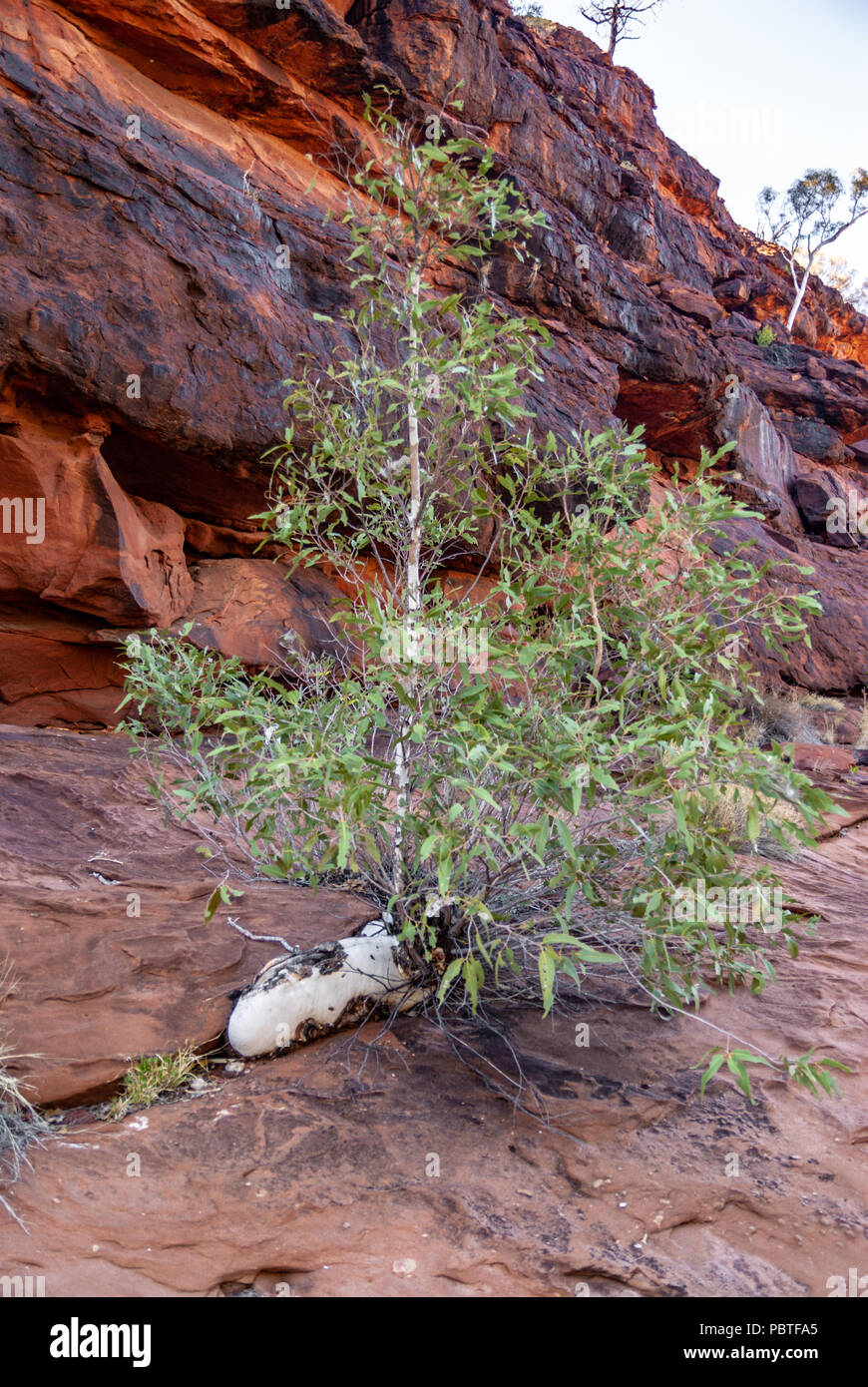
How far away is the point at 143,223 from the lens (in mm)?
6887

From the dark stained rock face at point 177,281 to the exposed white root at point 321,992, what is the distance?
3537 mm

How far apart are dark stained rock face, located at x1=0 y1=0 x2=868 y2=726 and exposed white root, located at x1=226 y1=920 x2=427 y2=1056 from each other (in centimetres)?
354

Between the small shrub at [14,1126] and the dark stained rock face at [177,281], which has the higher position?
the dark stained rock face at [177,281]

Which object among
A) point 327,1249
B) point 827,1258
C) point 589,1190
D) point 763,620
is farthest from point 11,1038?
point 763,620

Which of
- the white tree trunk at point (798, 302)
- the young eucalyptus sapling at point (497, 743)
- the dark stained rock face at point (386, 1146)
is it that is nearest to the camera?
the dark stained rock face at point (386, 1146)

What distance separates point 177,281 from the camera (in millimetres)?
7098

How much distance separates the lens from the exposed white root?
3398 millimetres

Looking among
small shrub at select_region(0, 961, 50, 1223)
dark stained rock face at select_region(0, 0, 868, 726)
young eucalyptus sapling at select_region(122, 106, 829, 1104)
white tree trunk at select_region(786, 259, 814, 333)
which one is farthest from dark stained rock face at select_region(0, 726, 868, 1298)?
white tree trunk at select_region(786, 259, 814, 333)

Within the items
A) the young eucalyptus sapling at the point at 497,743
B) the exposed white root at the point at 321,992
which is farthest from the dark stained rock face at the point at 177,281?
the exposed white root at the point at 321,992

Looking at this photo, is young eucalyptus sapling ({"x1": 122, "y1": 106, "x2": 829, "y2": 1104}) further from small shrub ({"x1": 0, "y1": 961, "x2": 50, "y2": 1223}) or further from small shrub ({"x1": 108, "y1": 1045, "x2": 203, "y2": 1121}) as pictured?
small shrub ({"x1": 0, "y1": 961, "x2": 50, "y2": 1223})

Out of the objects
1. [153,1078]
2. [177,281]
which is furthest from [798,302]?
[153,1078]

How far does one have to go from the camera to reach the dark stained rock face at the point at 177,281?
6.44m

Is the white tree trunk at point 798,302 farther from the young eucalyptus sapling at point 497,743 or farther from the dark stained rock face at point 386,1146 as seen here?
the dark stained rock face at point 386,1146

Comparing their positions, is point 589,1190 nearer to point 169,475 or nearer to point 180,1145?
point 180,1145
